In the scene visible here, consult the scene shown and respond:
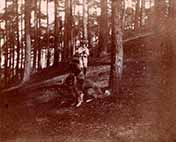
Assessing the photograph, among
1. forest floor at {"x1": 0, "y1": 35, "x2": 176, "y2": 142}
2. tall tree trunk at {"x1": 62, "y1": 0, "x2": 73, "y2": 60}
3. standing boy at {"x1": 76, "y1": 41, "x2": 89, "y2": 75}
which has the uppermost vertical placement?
tall tree trunk at {"x1": 62, "y1": 0, "x2": 73, "y2": 60}

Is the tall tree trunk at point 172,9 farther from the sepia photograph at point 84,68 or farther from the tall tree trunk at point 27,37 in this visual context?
the tall tree trunk at point 27,37

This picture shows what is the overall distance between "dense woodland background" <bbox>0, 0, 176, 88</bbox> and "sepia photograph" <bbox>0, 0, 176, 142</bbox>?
2cm

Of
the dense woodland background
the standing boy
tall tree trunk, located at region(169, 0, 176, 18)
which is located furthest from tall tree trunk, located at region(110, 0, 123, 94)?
tall tree trunk, located at region(169, 0, 176, 18)

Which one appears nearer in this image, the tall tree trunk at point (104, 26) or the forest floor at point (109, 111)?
the forest floor at point (109, 111)

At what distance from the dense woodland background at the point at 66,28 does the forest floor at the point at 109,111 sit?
265mm

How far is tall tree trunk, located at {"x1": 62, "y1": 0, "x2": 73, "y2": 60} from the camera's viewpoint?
827cm

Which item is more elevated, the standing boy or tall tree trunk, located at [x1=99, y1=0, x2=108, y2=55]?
tall tree trunk, located at [x1=99, y1=0, x2=108, y2=55]

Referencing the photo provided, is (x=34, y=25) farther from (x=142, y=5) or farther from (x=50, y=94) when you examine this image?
(x=142, y=5)

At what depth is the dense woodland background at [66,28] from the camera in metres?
8.23

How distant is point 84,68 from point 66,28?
0.71 meters

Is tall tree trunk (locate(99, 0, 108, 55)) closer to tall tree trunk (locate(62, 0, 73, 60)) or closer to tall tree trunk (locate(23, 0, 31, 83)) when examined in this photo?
tall tree trunk (locate(62, 0, 73, 60))

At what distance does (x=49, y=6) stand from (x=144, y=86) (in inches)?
79.2

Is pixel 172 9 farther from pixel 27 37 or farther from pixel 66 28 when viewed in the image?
pixel 27 37

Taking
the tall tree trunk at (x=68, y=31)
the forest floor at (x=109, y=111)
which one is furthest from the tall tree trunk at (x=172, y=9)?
the tall tree trunk at (x=68, y=31)
